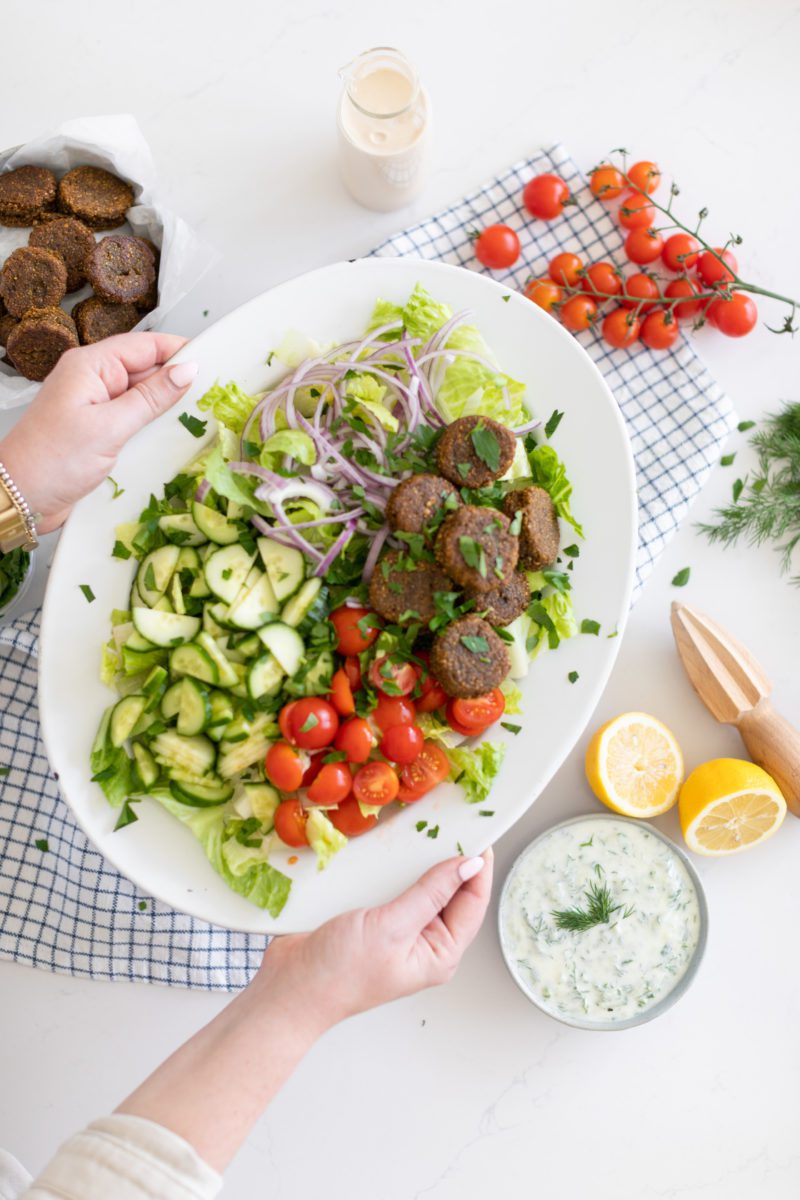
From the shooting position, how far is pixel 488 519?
2.75 metres

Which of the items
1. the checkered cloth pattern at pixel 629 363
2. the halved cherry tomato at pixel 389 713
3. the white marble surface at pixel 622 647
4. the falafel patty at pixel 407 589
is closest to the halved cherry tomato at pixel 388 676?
the halved cherry tomato at pixel 389 713

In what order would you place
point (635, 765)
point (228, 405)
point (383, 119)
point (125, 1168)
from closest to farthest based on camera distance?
point (125, 1168) < point (228, 405) < point (383, 119) < point (635, 765)

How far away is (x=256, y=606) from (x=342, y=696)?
363mm

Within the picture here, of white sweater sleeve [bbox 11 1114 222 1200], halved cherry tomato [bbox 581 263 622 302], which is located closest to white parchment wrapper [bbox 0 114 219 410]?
halved cherry tomato [bbox 581 263 622 302]

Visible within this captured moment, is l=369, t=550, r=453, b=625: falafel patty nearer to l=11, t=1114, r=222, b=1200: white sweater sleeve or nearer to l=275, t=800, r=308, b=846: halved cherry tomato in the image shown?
l=275, t=800, r=308, b=846: halved cherry tomato

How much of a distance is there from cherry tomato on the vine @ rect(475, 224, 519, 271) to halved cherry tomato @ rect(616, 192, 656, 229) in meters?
0.41

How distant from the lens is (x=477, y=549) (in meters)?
2.70

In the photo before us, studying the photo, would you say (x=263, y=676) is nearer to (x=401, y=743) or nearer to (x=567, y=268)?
(x=401, y=743)

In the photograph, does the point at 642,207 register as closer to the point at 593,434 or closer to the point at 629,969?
the point at 593,434

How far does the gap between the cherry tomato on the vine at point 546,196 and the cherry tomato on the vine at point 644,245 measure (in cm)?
29

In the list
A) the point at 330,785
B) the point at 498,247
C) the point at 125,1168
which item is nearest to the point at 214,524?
the point at 330,785

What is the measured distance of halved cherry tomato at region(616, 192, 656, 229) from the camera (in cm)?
347

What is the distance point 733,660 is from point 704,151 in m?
1.97

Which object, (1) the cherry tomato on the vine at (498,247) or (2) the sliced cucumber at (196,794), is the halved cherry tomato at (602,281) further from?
(2) the sliced cucumber at (196,794)
